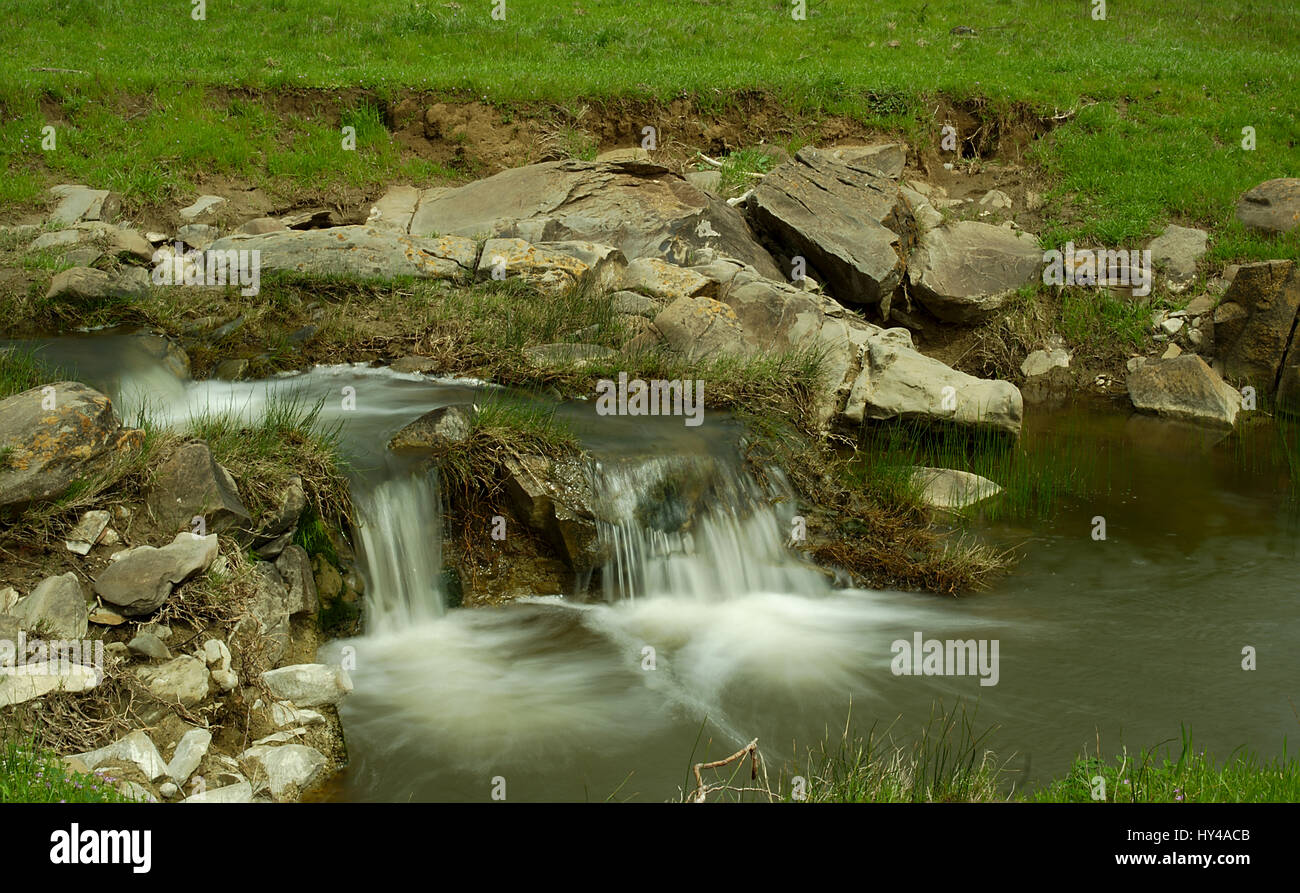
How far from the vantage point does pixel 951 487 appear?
10.2 meters

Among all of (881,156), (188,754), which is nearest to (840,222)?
(881,156)

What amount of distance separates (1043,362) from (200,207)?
12342mm

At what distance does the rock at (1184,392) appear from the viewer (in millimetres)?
13492

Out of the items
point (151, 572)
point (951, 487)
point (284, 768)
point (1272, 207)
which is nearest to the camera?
point (284, 768)

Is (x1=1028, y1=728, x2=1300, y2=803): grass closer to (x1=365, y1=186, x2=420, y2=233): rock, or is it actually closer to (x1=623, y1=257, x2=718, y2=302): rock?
(x1=623, y1=257, x2=718, y2=302): rock

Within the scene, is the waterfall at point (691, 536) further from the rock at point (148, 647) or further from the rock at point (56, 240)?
the rock at point (56, 240)

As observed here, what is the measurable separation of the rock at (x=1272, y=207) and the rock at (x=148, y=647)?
16311 mm

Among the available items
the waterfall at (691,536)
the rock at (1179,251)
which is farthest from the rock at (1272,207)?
the waterfall at (691,536)

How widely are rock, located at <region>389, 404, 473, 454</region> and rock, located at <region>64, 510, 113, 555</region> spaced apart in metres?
2.36

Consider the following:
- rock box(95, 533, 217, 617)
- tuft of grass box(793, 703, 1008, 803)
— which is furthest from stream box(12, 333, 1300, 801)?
rock box(95, 533, 217, 617)

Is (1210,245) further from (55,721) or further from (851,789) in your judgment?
(55,721)

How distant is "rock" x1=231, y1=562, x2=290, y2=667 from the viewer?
6.38m

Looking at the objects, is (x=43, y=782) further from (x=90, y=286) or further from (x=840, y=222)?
(x=840, y=222)

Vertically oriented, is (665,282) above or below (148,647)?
above
